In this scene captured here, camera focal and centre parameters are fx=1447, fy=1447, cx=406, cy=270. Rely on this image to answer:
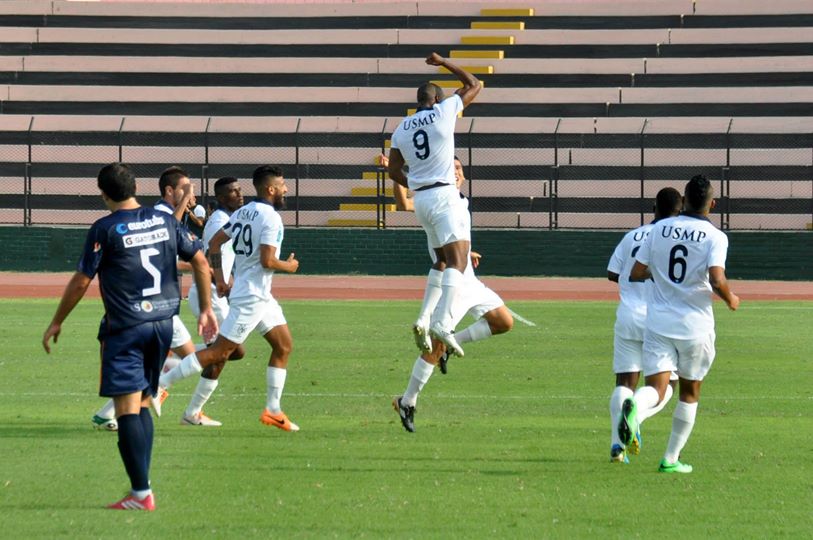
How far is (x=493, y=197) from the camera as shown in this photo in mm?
34656

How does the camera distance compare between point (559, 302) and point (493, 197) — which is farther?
point (493, 197)

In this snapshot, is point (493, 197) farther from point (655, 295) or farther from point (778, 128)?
point (655, 295)

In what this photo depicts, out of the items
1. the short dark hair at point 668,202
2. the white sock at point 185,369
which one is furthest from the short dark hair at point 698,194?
the white sock at point 185,369

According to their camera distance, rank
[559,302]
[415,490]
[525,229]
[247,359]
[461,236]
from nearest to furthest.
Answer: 1. [415,490]
2. [461,236]
3. [247,359]
4. [559,302]
5. [525,229]

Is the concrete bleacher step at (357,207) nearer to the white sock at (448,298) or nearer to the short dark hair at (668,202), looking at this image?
the white sock at (448,298)

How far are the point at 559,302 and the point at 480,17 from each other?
1806 centimetres

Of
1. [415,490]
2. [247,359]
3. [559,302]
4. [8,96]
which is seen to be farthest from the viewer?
[8,96]

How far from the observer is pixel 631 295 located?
10.3m

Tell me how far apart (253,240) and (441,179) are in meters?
1.55

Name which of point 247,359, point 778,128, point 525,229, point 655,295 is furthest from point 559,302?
point 655,295

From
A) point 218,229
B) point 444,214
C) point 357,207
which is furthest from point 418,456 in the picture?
point 357,207

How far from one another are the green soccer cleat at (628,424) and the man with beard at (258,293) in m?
2.96

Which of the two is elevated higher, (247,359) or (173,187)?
(173,187)

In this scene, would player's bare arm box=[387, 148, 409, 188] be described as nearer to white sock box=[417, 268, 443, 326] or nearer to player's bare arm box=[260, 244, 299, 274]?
white sock box=[417, 268, 443, 326]
